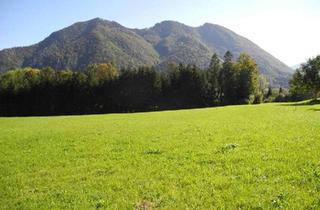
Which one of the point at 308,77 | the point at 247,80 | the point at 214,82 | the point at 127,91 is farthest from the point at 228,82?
the point at 127,91

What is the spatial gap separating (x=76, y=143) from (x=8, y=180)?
1094cm

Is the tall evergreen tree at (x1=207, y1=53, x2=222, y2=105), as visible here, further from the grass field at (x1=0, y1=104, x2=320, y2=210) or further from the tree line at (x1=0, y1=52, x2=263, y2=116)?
the grass field at (x1=0, y1=104, x2=320, y2=210)

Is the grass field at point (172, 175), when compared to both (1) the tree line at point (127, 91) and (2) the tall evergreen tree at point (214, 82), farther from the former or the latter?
(2) the tall evergreen tree at point (214, 82)

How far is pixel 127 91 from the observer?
415ft

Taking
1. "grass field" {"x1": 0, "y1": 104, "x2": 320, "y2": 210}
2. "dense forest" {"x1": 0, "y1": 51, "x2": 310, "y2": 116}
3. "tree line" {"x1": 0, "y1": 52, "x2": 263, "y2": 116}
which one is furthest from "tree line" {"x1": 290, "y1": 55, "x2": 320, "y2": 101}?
"grass field" {"x1": 0, "y1": 104, "x2": 320, "y2": 210}

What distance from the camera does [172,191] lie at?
1332 cm

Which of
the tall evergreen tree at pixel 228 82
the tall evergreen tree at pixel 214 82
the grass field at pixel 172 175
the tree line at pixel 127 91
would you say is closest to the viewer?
the grass field at pixel 172 175

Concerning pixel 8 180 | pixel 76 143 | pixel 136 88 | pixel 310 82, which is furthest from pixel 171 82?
pixel 8 180

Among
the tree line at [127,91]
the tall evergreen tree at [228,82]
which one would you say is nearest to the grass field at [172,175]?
the tall evergreen tree at [228,82]

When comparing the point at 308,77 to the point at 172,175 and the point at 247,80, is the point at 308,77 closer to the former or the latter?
the point at 247,80

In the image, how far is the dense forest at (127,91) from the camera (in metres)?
123

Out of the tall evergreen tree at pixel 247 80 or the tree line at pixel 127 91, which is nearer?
the tall evergreen tree at pixel 247 80

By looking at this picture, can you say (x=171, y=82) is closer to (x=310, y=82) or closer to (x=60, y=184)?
(x=310, y=82)

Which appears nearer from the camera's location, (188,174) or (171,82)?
(188,174)
